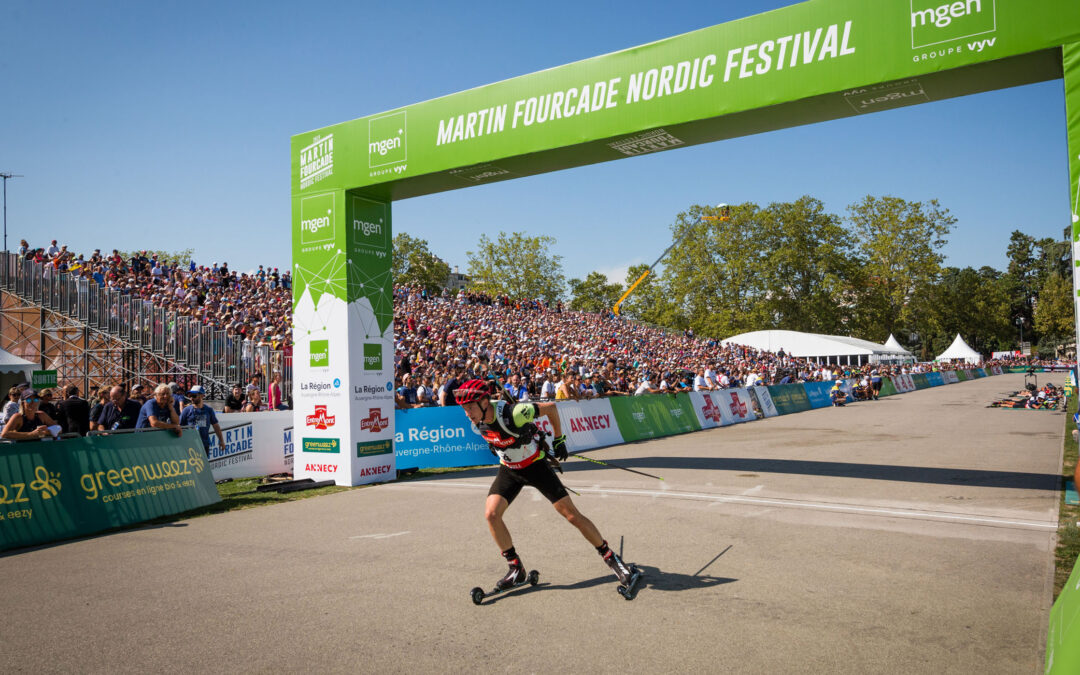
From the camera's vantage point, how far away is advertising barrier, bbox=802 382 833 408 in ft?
113

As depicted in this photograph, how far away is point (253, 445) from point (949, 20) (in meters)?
13.6

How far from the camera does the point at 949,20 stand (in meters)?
8.37

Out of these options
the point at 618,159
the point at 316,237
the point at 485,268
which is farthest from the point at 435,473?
the point at 485,268

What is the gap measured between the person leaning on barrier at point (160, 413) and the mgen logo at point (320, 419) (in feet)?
8.82

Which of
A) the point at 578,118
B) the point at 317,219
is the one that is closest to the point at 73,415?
the point at 317,219

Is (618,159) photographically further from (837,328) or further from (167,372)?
(837,328)

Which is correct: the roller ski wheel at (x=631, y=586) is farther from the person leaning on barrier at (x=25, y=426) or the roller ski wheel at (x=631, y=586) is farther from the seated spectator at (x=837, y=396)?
the seated spectator at (x=837, y=396)

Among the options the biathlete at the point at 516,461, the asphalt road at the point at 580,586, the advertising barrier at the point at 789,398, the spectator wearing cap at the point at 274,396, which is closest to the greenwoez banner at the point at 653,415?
the asphalt road at the point at 580,586

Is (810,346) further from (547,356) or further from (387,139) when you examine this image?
(387,139)

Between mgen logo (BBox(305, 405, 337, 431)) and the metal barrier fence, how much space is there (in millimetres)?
4540

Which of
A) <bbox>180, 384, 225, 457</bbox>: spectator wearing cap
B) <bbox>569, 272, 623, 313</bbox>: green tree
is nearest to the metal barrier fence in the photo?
<bbox>180, 384, 225, 457</bbox>: spectator wearing cap

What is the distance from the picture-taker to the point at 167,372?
19172 millimetres

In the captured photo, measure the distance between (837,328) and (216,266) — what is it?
2401 inches

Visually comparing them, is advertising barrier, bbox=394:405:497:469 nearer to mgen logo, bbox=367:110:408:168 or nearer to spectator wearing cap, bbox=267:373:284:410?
spectator wearing cap, bbox=267:373:284:410
